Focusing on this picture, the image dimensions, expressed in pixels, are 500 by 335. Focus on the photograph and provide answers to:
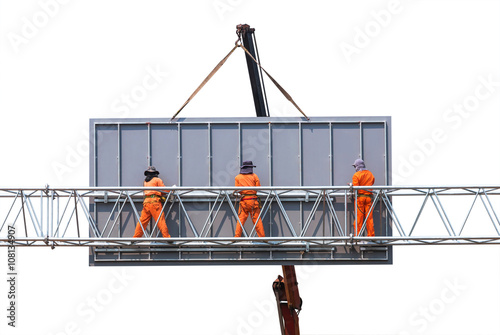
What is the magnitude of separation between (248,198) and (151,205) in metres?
2.28

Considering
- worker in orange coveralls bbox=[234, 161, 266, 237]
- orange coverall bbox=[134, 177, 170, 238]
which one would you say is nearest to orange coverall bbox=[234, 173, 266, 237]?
worker in orange coveralls bbox=[234, 161, 266, 237]

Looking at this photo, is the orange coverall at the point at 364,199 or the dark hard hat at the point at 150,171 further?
the dark hard hat at the point at 150,171

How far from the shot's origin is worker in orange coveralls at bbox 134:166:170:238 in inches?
895

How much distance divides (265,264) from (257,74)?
187 inches

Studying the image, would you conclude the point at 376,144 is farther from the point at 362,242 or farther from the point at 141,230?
the point at 141,230

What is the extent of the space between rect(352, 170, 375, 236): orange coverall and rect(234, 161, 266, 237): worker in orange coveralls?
2.30 metres

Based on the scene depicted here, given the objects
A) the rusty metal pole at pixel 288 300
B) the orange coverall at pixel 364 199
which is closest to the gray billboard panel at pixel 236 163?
the orange coverall at pixel 364 199

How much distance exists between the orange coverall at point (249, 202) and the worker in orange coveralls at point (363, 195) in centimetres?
231

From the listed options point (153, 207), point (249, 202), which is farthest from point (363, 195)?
point (153, 207)

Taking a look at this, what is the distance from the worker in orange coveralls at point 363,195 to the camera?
22727 millimetres

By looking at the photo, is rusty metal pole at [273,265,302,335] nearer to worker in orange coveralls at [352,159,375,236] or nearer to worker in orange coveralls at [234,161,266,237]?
worker in orange coveralls at [234,161,266,237]

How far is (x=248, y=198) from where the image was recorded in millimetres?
22656

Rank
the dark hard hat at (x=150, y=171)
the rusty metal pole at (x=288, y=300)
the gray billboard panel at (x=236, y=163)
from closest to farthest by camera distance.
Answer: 1. the dark hard hat at (x=150, y=171)
2. the gray billboard panel at (x=236, y=163)
3. the rusty metal pole at (x=288, y=300)

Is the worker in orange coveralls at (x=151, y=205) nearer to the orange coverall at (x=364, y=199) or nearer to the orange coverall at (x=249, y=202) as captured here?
the orange coverall at (x=249, y=202)
